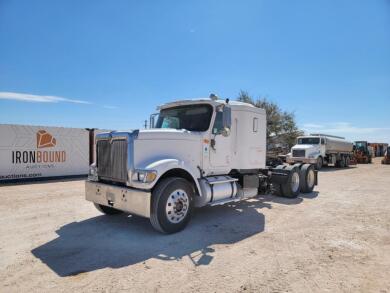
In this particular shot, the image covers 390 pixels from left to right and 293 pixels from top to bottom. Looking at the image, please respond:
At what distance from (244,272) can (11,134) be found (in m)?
13.3

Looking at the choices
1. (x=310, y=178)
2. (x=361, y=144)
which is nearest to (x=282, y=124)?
(x=361, y=144)

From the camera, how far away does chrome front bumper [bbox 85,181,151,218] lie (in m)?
4.84

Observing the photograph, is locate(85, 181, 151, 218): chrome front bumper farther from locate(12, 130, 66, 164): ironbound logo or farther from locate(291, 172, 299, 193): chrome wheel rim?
locate(12, 130, 66, 164): ironbound logo

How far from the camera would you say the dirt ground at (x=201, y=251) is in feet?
11.3

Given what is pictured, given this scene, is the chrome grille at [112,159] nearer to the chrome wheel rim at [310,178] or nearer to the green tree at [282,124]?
the chrome wheel rim at [310,178]

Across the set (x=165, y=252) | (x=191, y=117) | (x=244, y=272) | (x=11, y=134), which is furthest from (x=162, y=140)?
(x=11, y=134)

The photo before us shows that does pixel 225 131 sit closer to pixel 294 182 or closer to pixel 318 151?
pixel 294 182

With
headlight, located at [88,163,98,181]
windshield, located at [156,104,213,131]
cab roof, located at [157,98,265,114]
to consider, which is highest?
cab roof, located at [157,98,265,114]

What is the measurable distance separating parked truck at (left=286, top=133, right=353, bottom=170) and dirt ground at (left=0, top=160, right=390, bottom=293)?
15.7m

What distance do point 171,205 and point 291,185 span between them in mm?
5565

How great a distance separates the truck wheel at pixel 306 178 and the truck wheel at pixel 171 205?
609 cm

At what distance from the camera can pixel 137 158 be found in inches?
201

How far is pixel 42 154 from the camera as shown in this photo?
13664 mm

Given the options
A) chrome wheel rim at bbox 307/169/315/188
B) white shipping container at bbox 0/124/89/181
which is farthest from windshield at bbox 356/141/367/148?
white shipping container at bbox 0/124/89/181
